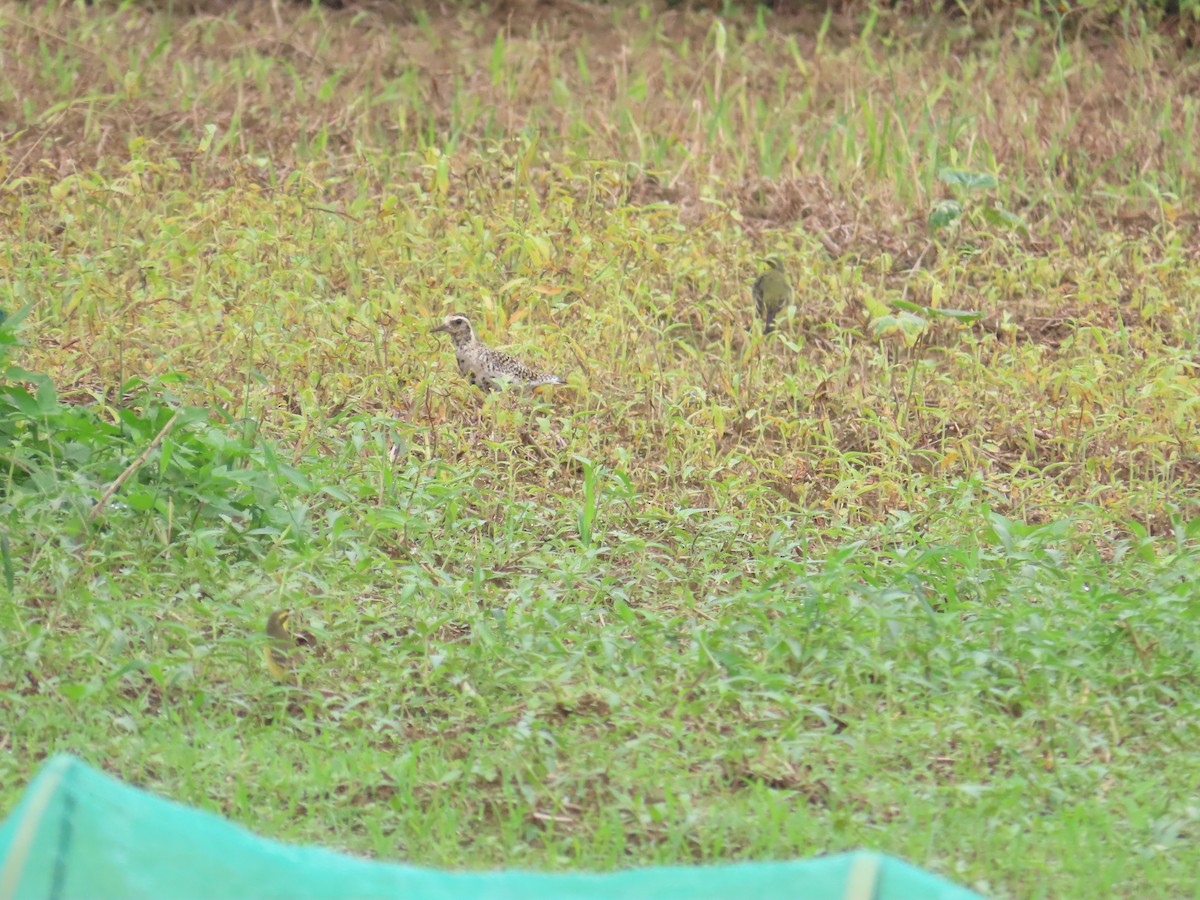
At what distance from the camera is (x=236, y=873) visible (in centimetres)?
240

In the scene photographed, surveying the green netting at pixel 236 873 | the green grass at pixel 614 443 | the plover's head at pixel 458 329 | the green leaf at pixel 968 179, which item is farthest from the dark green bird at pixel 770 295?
the green netting at pixel 236 873

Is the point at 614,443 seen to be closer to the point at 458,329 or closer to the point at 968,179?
the point at 458,329

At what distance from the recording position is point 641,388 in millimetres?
6238

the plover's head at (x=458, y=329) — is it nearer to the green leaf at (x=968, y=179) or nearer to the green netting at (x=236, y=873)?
the green leaf at (x=968, y=179)

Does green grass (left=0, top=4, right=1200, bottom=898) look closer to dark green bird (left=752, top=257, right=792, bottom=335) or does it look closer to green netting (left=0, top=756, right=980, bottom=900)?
dark green bird (left=752, top=257, right=792, bottom=335)

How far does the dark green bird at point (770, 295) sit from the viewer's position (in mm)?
6910

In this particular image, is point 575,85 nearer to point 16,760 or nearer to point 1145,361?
point 1145,361

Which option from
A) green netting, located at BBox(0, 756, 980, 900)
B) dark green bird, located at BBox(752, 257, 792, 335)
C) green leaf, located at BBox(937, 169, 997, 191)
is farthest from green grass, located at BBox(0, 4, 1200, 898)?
green netting, located at BBox(0, 756, 980, 900)

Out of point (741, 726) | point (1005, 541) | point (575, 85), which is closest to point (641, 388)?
point (1005, 541)

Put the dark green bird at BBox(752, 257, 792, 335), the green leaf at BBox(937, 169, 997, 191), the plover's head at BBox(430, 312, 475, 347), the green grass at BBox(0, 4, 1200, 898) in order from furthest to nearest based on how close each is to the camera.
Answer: the green leaf at BBox(937, 169, 997, 191), the dark green bird at BBox(752, 257, 792, 335), the plover's head at BBox(430, 312, 475, 347), the green grass at BBox(0, 4, 1200, 898)

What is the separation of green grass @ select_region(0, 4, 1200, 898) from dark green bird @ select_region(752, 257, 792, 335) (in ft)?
0.49

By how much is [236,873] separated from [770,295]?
4951 millimetres

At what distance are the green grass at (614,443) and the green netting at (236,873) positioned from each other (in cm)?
103

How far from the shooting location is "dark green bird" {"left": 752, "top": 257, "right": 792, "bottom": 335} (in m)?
6.91
